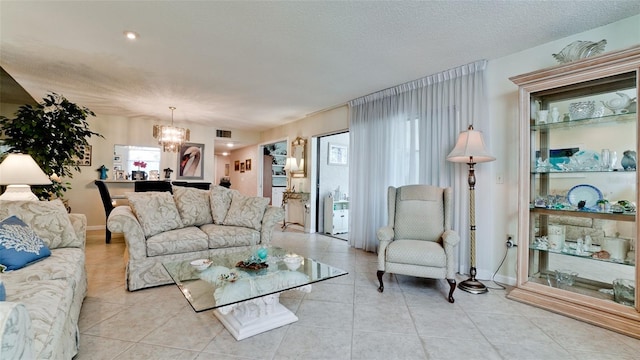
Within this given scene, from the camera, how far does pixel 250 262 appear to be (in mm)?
2252

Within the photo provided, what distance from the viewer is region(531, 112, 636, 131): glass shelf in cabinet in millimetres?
2262

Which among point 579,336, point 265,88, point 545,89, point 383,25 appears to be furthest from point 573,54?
point 265,88

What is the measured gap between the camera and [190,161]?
22.0 feet

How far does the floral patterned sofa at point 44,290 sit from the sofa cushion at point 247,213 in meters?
1.46

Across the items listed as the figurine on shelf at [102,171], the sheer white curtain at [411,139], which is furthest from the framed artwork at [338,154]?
the figurine on shelf at [102,171]

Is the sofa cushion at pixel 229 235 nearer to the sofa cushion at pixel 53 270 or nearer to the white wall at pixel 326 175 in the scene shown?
the sofa cushion at pixel 53 270

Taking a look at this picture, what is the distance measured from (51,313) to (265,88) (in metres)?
3.49

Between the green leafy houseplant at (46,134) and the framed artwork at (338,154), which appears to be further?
the framed artwork at (338,154)

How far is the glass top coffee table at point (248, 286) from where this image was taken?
5.85 ft

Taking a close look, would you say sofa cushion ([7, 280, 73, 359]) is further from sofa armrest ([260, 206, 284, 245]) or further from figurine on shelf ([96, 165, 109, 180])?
figurine on shelf ([96, 165, 109, 180])

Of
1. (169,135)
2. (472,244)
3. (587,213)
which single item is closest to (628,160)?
(587,213)

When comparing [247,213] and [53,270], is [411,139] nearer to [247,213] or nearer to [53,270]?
[247,213]

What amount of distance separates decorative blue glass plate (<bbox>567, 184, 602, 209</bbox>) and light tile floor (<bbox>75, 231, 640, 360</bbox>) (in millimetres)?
975

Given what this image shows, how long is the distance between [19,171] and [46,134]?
2.66 ft
